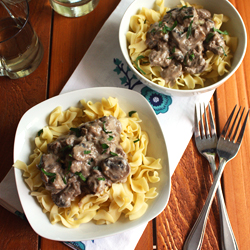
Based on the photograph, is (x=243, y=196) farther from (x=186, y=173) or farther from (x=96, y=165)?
(x=96, y=165)

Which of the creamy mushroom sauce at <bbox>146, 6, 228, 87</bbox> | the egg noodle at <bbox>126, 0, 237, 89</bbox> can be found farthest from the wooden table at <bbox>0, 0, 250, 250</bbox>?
the creamy mushroom sauce at <bbox>146, 6, 228, 87</bbox>

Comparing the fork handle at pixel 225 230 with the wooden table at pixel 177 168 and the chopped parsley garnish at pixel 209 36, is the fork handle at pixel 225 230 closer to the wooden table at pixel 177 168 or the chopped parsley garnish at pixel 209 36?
the wooden table at pixel 177 168

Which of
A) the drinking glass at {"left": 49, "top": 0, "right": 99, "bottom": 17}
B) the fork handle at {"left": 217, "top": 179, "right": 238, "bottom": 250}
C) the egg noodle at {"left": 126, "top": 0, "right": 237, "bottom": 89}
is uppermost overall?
the drinking glass at {"left": 49, "top": 0, "right": 99, "bottom": 17}

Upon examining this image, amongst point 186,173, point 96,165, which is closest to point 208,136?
point 186,173

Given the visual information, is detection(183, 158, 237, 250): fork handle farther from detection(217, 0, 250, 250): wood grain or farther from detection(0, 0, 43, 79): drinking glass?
detection(0, 0, 43, 79): drinking glass

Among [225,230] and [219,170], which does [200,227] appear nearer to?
[225,230]

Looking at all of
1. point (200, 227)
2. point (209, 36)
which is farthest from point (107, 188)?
point (209, 36)
